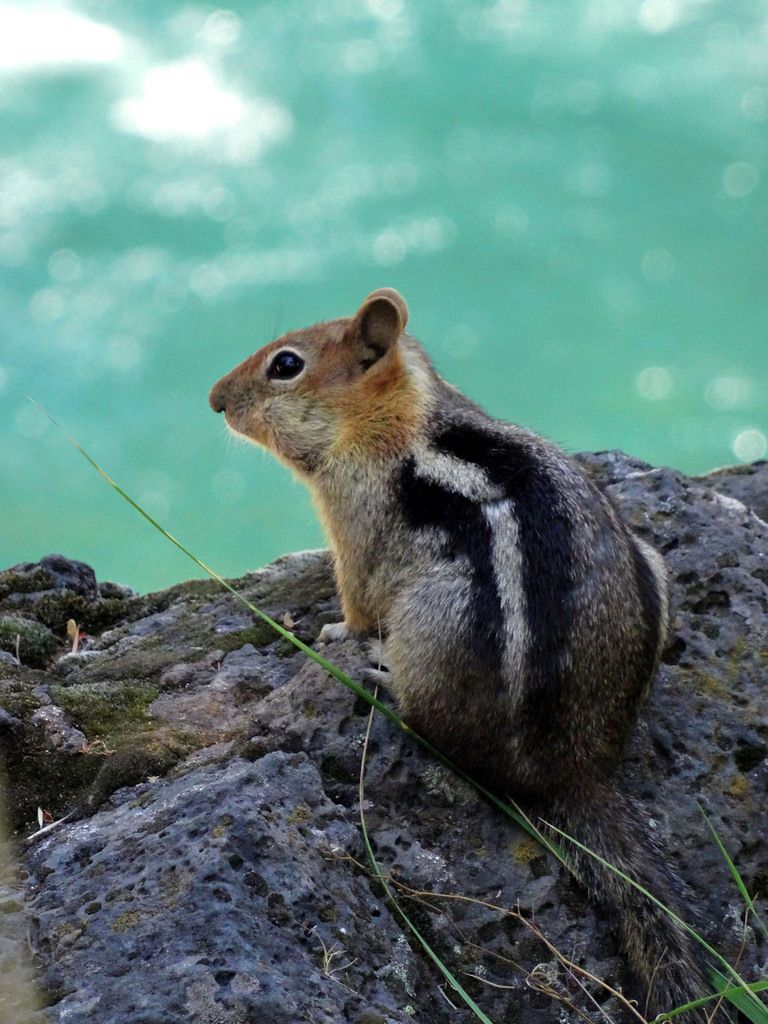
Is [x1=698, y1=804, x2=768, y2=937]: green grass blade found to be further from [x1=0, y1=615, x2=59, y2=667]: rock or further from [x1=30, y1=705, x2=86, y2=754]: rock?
[x1=0, y1=615, x2=59, y2=667]: rock

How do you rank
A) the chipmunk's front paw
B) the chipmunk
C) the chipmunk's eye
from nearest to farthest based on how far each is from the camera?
the chipmunk, the chipmunk's front paw, the chipmunk's eye

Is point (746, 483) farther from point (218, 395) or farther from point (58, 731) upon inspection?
point (58, 731)

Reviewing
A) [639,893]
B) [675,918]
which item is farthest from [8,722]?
[675,918]

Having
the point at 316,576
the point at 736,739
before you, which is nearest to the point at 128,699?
the point at 316,576

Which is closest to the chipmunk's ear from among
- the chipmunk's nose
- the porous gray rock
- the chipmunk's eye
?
the chipmunk's eye

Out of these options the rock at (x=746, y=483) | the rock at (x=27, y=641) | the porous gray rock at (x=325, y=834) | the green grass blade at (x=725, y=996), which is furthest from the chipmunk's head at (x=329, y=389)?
the green grass blade at (x=725, y=996)

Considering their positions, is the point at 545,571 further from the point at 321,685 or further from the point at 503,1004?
the point at 503,1004
